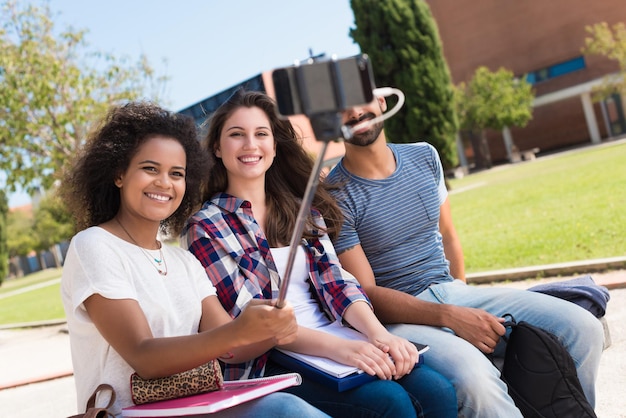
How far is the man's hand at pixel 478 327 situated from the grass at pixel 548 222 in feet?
17.7

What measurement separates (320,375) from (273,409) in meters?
0.46

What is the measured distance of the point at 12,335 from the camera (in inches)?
503

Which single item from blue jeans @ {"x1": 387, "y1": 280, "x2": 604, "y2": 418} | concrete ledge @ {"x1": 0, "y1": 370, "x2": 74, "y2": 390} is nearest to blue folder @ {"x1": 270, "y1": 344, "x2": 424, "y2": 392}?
blue jeans @ {"x1": 387, "y1": 280, "x2": 604, "y2": 418}

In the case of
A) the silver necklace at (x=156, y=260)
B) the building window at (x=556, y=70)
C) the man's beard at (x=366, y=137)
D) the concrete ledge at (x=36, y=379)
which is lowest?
the concrete ledge at (x=36, y=379)

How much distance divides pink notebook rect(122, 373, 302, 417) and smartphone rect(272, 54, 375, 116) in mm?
955

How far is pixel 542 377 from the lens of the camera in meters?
2.89

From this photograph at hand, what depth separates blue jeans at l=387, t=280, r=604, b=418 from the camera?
8.81ft

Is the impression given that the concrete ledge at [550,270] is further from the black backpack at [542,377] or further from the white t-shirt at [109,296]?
the white t-shirt at [109,296]

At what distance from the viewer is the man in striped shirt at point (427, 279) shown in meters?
2.80

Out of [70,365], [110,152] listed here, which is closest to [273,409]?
[110,152]

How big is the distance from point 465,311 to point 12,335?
11592mm

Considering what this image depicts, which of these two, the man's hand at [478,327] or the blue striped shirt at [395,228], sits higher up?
the blue striped shirt at [395,228]

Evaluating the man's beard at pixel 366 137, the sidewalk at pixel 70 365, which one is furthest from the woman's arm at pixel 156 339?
the sidewalk at pixel 70 365

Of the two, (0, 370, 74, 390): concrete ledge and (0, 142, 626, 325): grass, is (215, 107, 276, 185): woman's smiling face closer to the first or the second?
(0, 370, 74, 390): concrete ledge
